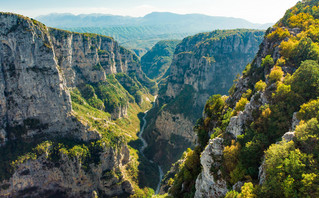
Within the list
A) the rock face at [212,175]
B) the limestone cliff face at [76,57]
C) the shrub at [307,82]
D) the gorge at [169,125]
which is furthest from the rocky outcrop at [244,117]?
the limestone cliff face at [76,57]

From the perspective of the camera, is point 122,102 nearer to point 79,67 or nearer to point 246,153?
point 79,67

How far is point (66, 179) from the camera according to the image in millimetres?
96000

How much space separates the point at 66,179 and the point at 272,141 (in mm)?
101190

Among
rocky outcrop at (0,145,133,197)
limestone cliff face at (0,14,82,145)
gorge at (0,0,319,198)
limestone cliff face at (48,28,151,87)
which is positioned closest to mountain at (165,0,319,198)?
gorge at (0,0,319,198)

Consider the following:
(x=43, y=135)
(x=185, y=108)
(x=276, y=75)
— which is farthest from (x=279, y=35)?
(x=185, y=108)

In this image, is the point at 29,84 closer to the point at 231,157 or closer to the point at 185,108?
the point at 231,157

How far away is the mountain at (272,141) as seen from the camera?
22.2 metres

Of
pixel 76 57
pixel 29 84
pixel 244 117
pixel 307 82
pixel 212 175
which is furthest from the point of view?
pixel 76 57

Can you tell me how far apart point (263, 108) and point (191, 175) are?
26122 mm

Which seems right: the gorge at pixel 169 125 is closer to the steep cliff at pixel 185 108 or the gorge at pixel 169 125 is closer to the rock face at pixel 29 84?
the rock face at pixel 29 84

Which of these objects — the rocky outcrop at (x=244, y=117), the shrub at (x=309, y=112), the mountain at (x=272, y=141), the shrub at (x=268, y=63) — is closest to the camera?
the mountain at (x=272, y=141)

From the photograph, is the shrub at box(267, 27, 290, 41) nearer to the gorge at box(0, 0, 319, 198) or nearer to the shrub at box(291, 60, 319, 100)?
the gorge at box(0, 0, 319, 198)

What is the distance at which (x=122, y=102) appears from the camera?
193625 mm

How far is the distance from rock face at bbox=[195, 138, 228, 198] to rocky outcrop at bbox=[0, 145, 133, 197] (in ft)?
262
